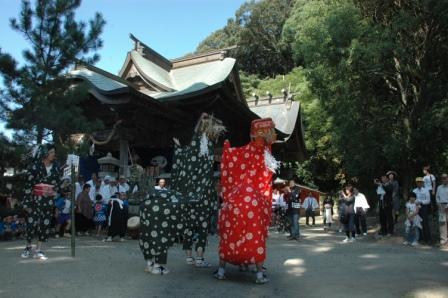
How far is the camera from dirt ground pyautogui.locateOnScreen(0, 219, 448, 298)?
4852 mm

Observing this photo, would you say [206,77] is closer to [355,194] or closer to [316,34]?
[316,34]

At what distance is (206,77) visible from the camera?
18250mm

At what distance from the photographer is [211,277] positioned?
5.62 metres

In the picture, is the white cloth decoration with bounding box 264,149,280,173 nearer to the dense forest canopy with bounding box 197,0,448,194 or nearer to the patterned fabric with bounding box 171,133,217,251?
the patterned fabric with bounding box 171,133,217,251

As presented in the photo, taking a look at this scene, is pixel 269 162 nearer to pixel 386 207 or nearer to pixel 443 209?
pixel 443 209

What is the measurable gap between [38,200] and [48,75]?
11.3 feet

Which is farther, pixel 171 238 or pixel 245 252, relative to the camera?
pixel 171 238

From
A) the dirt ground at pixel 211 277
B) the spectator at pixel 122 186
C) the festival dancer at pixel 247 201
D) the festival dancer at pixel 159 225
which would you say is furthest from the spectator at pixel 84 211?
the festival dancer at pixel 247 201

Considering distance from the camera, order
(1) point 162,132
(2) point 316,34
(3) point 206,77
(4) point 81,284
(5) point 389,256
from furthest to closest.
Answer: (3) point 206,77 → (2) point 316,34 → (1) point 162,132 → (5) point 389,256 → (4) point 81,284

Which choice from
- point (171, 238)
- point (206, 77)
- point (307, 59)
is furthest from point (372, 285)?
point (206, 77)

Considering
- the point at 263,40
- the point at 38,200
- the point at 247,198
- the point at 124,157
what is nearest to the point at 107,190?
the point at 124,157

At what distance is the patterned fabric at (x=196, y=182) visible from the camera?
6094 millimetres

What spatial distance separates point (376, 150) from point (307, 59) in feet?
12.3

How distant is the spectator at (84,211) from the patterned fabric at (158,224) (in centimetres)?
537
